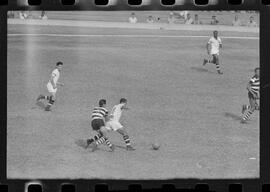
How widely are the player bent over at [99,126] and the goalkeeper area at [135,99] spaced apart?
13cm

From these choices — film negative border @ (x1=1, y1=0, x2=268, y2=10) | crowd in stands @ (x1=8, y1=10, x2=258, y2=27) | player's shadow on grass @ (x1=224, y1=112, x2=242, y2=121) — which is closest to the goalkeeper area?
player's shadow on grass @ (x1=224, y1=112, x2=242, y2=121)

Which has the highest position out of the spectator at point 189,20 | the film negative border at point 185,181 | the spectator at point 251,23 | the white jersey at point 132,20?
the spectator at point 189,20

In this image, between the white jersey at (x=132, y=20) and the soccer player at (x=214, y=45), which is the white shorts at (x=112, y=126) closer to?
the white jersey at (x=132, y=20)

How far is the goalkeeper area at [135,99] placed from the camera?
1438 centimetres

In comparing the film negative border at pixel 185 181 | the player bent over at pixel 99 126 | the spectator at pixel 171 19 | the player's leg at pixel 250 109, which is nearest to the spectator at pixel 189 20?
the spectator at pixel 171 19

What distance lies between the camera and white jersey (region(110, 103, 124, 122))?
572 inches

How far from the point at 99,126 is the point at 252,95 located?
2.49 meters

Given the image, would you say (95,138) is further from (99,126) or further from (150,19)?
(150,19)

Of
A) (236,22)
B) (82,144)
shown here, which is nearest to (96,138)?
(82,144)

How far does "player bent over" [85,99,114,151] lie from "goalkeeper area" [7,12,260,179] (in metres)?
0.13

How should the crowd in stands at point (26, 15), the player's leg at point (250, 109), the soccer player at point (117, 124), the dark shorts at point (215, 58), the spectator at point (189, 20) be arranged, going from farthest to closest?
the dark shorts at point (215, 58) → the spectator at point (189, 20) → the player's leg at point (250, 109) → the soccer player at point (117, 124) → the crowd in stands at point (26, 15)

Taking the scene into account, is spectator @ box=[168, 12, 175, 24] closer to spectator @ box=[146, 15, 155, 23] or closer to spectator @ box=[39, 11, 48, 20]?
spectator @ box=[146, 15, 155, 23]

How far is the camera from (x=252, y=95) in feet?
48.1

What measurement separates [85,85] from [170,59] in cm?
146
